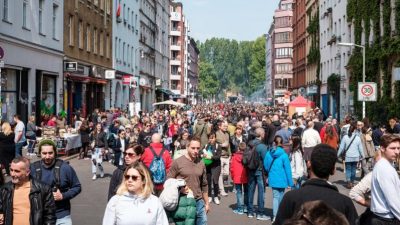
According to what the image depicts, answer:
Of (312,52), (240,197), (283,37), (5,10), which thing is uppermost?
(283,37)

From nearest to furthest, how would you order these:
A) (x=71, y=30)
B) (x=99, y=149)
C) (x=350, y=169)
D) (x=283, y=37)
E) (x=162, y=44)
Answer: (x=350, y=169) < (x=99, y=149) < (x=71, y=30) < (x=162, y=44) < (x=283, y=37)

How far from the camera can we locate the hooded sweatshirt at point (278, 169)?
1159 cm

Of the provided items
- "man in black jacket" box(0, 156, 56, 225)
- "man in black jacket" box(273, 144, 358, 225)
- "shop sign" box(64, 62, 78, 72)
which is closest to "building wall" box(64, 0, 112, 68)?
"shop sign" box(64, 62, 78, 72)

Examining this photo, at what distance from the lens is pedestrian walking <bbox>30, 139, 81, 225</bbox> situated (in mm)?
7230

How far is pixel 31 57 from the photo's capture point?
28953mm

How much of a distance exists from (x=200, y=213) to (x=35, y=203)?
112 inches

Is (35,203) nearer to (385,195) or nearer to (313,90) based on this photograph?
(385,195)

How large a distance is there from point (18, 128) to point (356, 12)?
26393 mm

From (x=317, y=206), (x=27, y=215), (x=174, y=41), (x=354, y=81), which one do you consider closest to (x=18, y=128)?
(x=27, y=215)

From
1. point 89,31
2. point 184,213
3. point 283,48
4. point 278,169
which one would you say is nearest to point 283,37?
point 283,48

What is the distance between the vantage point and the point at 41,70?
30500 millimetres

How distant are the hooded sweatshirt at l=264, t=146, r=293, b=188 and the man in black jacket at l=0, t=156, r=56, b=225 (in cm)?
601

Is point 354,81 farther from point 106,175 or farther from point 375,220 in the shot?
point 375,220

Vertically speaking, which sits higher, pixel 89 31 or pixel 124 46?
pixel 124 46
